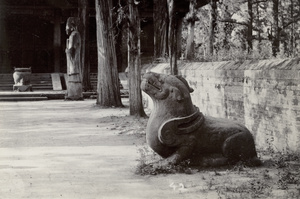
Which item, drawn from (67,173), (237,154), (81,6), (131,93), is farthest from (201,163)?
(81,6)

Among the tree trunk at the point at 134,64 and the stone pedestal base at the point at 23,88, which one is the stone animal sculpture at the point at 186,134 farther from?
the stone pedestal base at the point at 23,88

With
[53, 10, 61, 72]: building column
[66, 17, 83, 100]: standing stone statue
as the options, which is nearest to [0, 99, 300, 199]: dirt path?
[66, 17, 83, 100]: standing stone statue

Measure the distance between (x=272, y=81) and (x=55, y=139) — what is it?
4949 mm

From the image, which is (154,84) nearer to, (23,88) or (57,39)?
(23,88)

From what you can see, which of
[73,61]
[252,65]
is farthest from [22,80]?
[252,65]

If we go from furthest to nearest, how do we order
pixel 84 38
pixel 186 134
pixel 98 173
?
pixel 84 38 < pixel 98 173 < pixel 186 134

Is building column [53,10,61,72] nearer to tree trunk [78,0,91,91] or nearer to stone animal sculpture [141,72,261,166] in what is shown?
tree trunk [78,0,91,91]

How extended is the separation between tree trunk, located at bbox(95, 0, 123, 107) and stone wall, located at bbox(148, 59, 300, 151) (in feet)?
22.3

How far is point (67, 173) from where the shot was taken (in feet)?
24.5

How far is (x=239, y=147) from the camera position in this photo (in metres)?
7.43

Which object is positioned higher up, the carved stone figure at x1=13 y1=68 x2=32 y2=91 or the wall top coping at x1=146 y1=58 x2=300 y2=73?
the wall top coping at x1=146 y1=58 x2=300 y2=73

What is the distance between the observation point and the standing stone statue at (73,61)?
870 inches

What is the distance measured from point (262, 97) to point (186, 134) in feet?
8.31

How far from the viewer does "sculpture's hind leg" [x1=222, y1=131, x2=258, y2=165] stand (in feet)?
24.2
